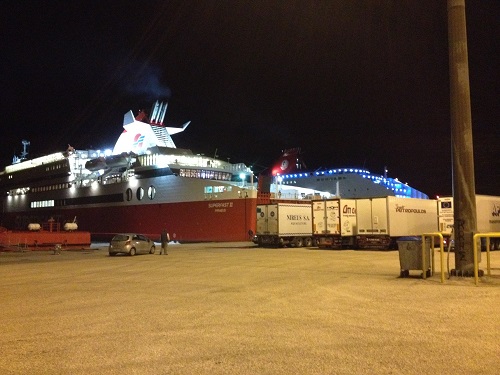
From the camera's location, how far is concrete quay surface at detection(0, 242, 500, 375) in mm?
5246

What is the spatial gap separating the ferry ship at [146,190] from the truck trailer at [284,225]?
11.8 ft

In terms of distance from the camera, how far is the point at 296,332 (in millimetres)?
6656

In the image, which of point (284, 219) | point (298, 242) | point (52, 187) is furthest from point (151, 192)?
point (52, 187)

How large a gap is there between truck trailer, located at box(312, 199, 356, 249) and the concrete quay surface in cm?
1544

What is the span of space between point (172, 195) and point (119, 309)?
33318mm

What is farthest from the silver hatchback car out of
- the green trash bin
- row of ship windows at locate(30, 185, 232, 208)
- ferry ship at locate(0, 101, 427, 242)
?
the green trash bin

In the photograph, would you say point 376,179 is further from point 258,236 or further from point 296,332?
point 296,332

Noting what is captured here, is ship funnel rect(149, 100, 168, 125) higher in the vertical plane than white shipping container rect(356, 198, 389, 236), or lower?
higher

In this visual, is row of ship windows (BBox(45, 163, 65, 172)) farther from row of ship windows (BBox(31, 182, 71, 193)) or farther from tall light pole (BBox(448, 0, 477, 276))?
tall light pole (BBox(448, 0, 477, 276))

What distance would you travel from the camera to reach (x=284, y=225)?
105ft

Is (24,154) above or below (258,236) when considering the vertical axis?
above

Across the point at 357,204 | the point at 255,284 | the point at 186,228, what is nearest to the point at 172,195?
the point at 186,228

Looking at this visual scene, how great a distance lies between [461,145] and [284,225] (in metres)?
19.9

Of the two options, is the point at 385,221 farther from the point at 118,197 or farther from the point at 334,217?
the point at 118,197
